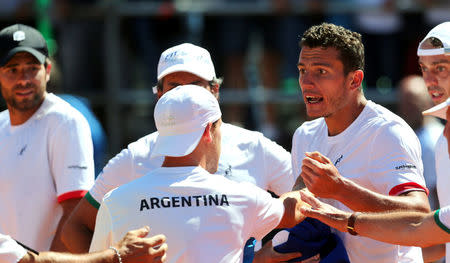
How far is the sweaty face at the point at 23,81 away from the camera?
5.39 meters

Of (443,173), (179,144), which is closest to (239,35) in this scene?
(443,173)

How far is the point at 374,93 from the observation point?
29.3ft

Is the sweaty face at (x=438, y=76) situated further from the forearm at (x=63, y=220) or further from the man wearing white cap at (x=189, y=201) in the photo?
the forearm at (x=63, y=220)

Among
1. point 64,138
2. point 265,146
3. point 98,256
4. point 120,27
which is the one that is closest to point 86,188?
point 64,138

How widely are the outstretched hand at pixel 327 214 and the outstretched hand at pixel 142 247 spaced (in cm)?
80

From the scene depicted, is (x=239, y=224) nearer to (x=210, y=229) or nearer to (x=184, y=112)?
(x=210, y=229)

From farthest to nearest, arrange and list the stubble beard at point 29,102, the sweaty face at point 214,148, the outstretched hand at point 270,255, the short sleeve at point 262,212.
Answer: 1. the stubble beard at point 29,102
2. the outstretched hand at point 270,255
3. the sweaty face at point 214,148
4. the short sleeve at point 262,212

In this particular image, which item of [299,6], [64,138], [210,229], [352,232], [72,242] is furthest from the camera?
[299,6]

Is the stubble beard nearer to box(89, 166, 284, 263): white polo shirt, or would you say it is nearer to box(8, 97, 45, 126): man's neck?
box(8, 97, 45, 126): man's neck

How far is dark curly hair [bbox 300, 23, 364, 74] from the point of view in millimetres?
4605

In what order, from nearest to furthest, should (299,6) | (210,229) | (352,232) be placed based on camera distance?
(210,229) → (352,232) → (299,6)

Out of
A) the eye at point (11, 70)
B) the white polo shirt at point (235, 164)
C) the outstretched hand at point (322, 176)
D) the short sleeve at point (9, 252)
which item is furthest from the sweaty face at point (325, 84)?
the eye at point (11, 70)

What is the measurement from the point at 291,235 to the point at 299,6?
477cm

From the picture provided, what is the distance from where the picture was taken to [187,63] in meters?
5.01
